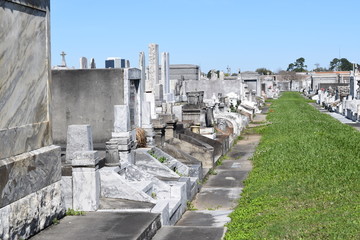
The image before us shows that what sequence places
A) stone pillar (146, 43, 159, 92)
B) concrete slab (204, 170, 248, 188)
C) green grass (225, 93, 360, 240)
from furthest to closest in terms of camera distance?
stone pillar (146, 43, 159, 92), concrete slab (204, 170, 248, 188), green grass (225, 93, 360, 240)

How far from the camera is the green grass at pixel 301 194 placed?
801 cm

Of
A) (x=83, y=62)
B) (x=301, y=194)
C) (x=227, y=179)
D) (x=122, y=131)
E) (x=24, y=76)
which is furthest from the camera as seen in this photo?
(x=83, y=62)

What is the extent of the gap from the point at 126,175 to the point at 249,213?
219 cm

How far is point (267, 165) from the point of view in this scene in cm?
1623

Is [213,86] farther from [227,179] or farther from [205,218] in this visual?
[205,218]

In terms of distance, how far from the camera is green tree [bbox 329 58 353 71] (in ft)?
599

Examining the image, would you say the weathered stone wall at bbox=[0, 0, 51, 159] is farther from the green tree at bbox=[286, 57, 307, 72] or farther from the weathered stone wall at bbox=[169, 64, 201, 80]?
the green tree at bbox=[286, 57, 307, 72]

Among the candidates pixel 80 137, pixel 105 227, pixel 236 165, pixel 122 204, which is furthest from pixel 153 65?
pixel 105 227

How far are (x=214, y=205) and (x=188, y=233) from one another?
441 centimetres

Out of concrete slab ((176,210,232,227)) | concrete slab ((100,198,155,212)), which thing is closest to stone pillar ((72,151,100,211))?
concrete slab ((100,198,155,212))

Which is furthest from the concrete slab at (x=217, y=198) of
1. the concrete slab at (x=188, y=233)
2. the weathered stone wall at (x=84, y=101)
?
the concrete slab at (x=188, y=233)

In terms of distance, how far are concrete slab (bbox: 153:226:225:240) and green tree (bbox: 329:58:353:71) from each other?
17914 centimetres

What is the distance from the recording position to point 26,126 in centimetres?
649

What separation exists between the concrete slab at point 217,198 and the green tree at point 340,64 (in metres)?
174
